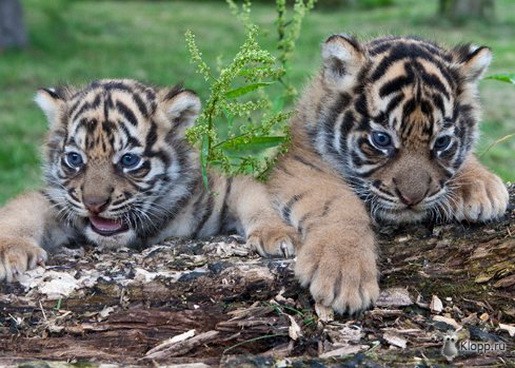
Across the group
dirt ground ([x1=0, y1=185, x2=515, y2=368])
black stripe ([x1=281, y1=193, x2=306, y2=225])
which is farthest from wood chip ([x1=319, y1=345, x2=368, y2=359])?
black stripe ([x1=281, y1=193, x2=306, y2=225])

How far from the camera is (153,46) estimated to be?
17078 millimetres

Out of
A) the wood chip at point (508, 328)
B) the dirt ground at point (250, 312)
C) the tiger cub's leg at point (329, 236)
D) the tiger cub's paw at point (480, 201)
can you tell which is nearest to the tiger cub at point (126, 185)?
the tiger cub's leg at point (329, 236)

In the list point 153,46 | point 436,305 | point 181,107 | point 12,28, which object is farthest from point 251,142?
point 153,46

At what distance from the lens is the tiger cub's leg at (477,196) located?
4180 mm

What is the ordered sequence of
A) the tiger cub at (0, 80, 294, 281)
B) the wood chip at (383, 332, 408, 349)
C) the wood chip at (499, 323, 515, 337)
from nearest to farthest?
the wood chip at (383, 332, 408, 349), the wood chip at (499, 323, 515, 337), the tiger cub at (0, 80, 294, 281)

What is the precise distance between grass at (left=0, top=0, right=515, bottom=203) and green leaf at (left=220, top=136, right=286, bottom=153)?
291 cm

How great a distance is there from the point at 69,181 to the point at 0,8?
37.7 ft

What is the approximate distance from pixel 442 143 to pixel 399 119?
25 cm

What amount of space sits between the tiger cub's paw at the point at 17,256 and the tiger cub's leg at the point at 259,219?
0.99 m

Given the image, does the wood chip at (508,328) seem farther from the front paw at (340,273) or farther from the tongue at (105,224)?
the tongue at (105,224)

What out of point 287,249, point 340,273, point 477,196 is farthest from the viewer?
point 477,196

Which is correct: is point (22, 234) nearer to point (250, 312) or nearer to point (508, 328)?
point (250, 312)

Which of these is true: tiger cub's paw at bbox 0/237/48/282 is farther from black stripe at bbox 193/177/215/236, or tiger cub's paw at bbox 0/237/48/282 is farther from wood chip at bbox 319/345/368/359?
wood chip at bbox 319/345/368/359

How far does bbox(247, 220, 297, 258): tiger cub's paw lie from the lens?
409cm
